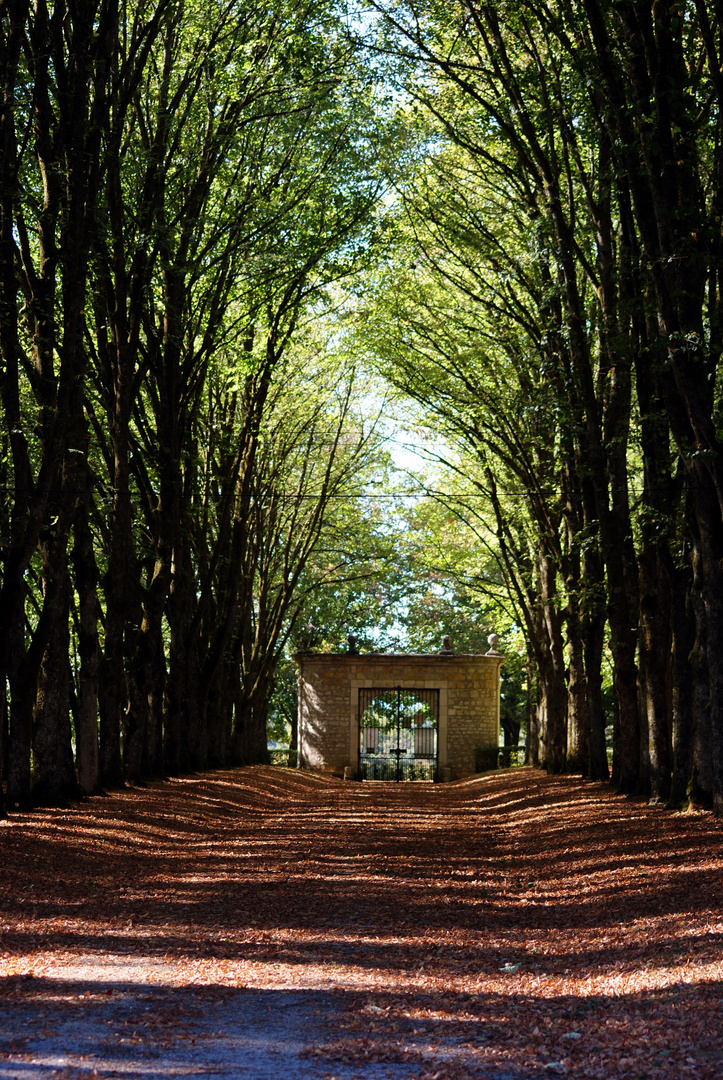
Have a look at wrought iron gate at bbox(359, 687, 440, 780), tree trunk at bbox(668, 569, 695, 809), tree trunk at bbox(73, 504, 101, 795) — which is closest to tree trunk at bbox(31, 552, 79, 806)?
tree trunk at bbox(73, 504, 101, 795)

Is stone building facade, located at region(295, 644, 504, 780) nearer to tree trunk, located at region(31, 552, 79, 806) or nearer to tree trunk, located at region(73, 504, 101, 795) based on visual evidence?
tree trunk, located at region(73, 504, 101, 795)

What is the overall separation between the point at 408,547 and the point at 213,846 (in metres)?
25.9

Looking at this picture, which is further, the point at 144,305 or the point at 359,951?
the point at 144,305

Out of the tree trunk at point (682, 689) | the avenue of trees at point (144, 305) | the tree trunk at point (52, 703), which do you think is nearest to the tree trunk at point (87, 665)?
the avenue of trees at point (144, 305)

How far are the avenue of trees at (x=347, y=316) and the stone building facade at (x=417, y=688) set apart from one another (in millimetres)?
6330

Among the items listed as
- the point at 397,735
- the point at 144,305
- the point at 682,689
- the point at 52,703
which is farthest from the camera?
the point at 397,735

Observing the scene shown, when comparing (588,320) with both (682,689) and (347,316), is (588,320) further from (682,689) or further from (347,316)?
(347,316)

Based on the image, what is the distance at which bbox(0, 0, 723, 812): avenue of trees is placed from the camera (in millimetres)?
10281

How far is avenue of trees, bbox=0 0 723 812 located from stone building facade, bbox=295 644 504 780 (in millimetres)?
6330

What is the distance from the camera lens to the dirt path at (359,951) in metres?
4.04

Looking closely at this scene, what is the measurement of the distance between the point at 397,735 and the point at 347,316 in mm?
13781

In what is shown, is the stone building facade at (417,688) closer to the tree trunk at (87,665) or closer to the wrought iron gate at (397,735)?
the wrought iron gate at (397,735)

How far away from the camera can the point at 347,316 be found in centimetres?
2230

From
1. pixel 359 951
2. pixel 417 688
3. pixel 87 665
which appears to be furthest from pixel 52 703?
pixel 417 688
